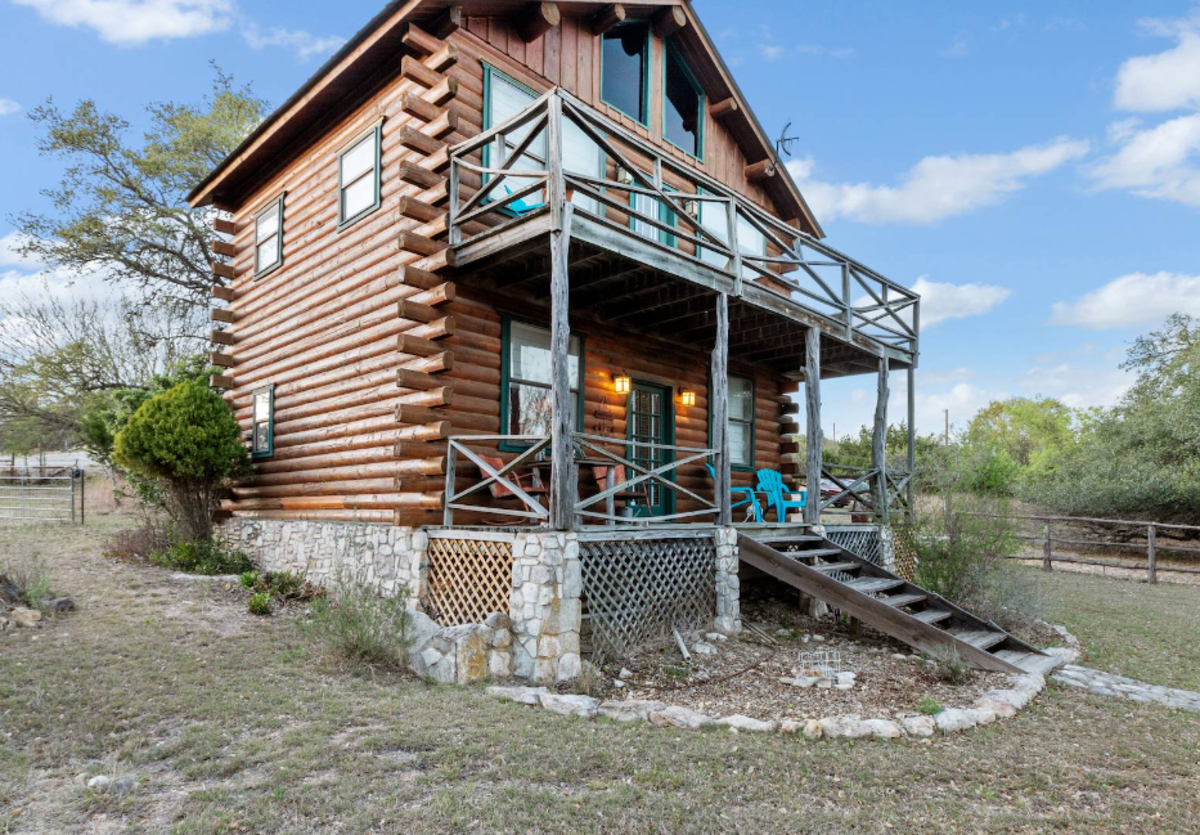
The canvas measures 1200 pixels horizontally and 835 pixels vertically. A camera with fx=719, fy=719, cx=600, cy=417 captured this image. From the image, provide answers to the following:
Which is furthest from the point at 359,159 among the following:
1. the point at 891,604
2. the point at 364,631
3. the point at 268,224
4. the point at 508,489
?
the point at 891,604

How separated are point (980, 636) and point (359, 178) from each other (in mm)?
9073

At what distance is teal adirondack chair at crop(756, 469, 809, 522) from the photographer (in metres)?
Answer: 11.6

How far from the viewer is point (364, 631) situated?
6.12 meters

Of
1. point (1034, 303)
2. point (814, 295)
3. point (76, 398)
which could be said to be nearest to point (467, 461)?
point (814, 295)

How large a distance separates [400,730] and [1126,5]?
17708 millimetres

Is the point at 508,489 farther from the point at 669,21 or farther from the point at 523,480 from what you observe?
the point at 669,21

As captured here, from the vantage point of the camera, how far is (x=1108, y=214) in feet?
88.2

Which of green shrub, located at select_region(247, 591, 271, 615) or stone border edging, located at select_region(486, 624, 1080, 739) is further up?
green shrub, located at select_region(247, 591, 271, 615)

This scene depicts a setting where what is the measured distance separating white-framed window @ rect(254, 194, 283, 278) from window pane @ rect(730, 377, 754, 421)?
7604 millimetres

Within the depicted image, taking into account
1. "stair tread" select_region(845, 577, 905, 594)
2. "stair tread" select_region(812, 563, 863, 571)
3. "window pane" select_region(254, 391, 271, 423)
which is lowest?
"stair tread" select_region(845, 577, 905, 594)

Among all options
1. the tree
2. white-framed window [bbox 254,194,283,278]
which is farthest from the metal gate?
white-framed window [bbox 254,194,283,278]

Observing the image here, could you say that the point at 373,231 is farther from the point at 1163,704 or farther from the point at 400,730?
the point at 1163,704

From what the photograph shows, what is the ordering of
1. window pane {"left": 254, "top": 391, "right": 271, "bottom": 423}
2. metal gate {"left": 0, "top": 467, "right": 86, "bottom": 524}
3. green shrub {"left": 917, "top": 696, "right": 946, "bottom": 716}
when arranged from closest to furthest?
green shrub {"left": 917, "top": 696, "right": 946, "bottom": 716} < window pane {"left": 254, "top": 391, "right": 271, "bottom": 423} < metal gate {"left": 0, "top": 467, "right": 86, "bottom": 524}

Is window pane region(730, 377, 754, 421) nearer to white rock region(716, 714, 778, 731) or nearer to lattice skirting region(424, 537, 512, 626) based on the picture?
lattice skirting region(424, 537, 512, 626)
